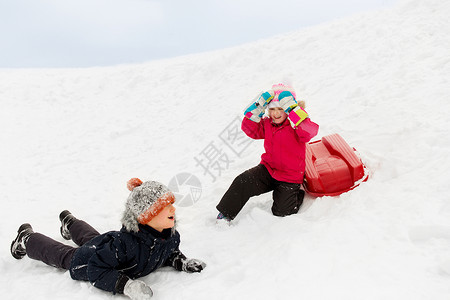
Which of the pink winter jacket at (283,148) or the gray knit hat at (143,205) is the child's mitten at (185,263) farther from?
the pink winter jacket at (283,148)

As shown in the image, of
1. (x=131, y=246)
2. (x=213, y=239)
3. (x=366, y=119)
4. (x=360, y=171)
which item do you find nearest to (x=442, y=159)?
(x=360, y=171)

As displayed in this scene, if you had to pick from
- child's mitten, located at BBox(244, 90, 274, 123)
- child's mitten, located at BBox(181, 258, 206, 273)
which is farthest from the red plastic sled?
child's mitten, located at BBox(181, 258, 206, 273)

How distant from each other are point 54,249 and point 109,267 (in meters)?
0.74

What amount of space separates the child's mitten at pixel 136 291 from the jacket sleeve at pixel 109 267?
46mm

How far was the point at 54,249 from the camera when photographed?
10.4ft

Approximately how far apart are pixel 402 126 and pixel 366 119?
64 centimetres

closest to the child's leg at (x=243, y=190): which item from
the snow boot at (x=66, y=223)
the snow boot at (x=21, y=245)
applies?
the snow boot at (x=66, y=223)

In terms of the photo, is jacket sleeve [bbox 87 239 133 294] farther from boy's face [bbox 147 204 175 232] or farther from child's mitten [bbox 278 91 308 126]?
child's mitten [bbox 278 91 308 126]

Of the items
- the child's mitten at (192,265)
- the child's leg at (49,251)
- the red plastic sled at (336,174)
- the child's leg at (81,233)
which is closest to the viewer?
the child's mitten at (192,265)

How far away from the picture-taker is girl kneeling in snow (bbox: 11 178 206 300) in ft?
8.76

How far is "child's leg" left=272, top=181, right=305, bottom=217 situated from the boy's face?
1.20 metres

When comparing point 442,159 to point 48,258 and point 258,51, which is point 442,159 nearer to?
point 48,258

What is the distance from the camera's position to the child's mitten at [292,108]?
343 centimetres

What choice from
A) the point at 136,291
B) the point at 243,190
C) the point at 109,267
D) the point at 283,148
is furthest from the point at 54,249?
the point at 283,148
